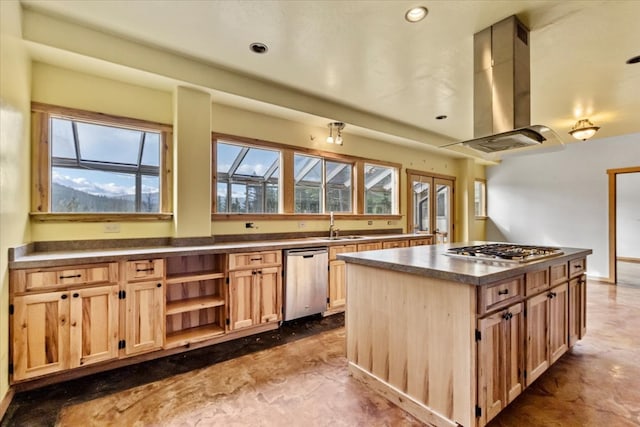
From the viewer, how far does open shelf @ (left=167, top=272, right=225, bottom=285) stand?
2805mm

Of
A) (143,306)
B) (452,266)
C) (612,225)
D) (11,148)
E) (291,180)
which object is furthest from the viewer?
(612,225)

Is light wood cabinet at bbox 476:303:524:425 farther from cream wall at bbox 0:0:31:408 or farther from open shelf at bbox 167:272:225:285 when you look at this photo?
cream wall at bbox 0:0:31:408

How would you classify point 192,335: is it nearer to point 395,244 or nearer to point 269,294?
point 269,294

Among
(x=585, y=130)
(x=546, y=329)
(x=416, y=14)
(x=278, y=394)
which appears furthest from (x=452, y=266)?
(x=585, y=130)

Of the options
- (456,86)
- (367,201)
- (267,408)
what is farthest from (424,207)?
(267,408)

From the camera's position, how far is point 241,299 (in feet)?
10.3

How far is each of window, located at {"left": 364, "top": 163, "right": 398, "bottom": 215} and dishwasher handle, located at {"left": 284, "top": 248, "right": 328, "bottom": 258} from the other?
1701 millimetres

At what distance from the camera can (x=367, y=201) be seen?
17.2 ft

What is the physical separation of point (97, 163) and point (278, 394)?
2714 millimetres

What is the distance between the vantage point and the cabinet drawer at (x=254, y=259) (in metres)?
3.08

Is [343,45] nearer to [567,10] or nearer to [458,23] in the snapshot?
[458,23]

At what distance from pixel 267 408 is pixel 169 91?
3116 millimetres

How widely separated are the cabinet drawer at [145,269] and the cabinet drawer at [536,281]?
290 cm

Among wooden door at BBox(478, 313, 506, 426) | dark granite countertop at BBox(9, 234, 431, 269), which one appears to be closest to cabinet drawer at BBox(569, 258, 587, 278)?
wooden door at BBox(478, 313, 506, 426)
